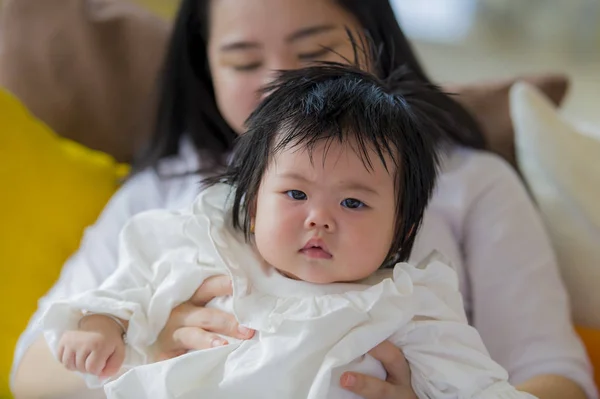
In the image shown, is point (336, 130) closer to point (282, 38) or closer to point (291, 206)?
point (291, 206)

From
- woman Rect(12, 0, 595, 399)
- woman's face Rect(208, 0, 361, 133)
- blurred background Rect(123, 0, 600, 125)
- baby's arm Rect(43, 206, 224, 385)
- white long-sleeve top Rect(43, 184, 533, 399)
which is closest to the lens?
white long-sleeve top Rect(43, 184, 533, 399)

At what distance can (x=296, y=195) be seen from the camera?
893 millimetres

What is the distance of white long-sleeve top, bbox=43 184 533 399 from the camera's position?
33.4 inches

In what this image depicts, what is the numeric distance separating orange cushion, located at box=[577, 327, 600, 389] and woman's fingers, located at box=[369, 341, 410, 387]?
0.49 metres

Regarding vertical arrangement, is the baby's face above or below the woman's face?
below

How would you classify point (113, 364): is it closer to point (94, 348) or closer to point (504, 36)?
point (94, 348)

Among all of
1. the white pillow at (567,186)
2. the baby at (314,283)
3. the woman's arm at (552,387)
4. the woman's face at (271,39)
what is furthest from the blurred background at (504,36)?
the baby at (314,283)

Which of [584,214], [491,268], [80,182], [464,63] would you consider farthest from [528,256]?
[464,63]

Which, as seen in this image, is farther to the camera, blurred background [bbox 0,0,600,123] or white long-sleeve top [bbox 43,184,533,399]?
blurred background [bbox 0,0,600,123]

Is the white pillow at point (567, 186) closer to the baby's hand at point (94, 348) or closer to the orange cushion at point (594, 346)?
the orange cushion at point (594, 346)

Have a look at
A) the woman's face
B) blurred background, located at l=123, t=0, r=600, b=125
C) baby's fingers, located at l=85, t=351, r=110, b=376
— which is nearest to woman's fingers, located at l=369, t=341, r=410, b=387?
baby's fingers, located at l=85, t=351, r=110, b=376

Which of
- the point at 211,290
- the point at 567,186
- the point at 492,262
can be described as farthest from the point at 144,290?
the point at 567,186

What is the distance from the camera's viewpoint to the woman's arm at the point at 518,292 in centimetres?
108

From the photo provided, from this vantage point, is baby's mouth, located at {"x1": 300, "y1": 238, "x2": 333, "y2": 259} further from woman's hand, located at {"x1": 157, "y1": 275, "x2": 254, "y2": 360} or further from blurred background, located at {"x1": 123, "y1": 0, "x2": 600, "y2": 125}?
blurred background, located at {"x1": 123, "y1": 0, "x2": 600, "y2": 125}
